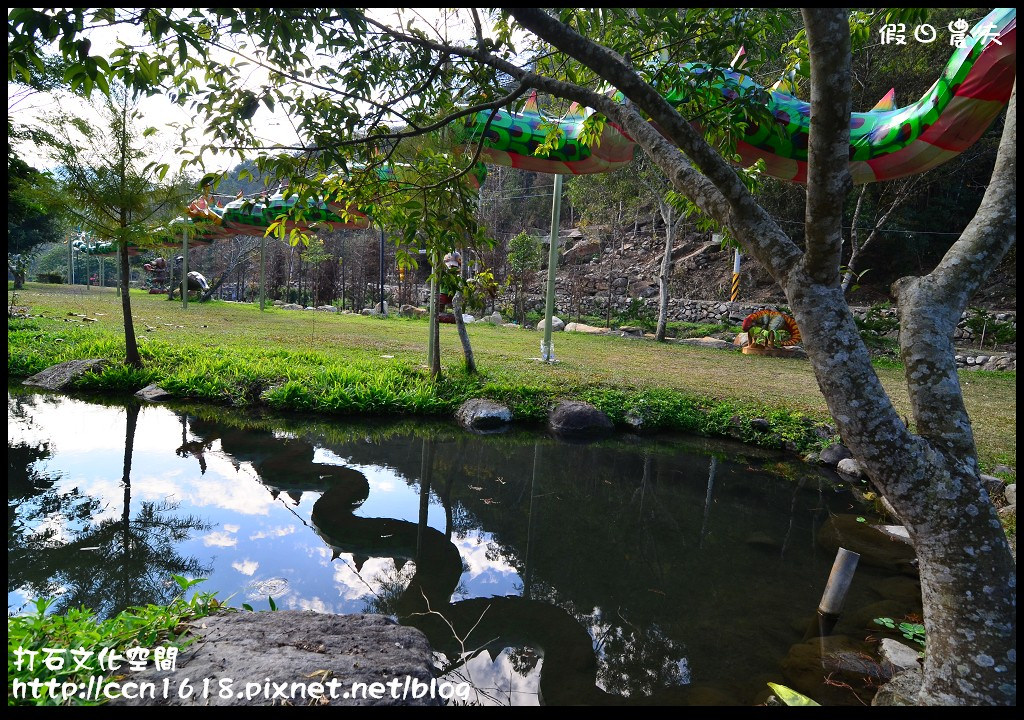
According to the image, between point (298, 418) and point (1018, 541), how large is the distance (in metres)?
6.65

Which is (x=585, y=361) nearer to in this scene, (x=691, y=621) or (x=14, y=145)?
(x=691, y=621)

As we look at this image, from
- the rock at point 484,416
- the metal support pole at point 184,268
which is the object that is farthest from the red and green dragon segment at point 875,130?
the metal support pole at point 184,268

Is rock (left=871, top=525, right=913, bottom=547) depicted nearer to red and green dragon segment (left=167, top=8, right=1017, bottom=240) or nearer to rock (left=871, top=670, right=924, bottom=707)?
rock (left=871, top=670, right=924, bottom=707)

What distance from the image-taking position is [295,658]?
76.7 inches

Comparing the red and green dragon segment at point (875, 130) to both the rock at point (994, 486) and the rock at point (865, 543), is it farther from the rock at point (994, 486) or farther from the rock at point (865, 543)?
the rock at point (865, 543)

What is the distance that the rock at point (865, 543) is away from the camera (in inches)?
156

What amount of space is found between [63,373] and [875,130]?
1084 cm

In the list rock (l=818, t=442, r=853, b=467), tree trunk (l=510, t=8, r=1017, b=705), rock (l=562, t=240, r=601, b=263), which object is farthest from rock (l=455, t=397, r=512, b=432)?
A: rock (l=562, t=240, r=601, b=263)

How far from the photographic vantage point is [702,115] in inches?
122

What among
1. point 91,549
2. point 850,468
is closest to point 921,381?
point 850,468

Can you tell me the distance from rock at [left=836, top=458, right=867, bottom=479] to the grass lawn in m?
0.75

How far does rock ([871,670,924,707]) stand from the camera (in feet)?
7.47

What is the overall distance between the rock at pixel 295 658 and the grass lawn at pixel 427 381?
4.76 meters
